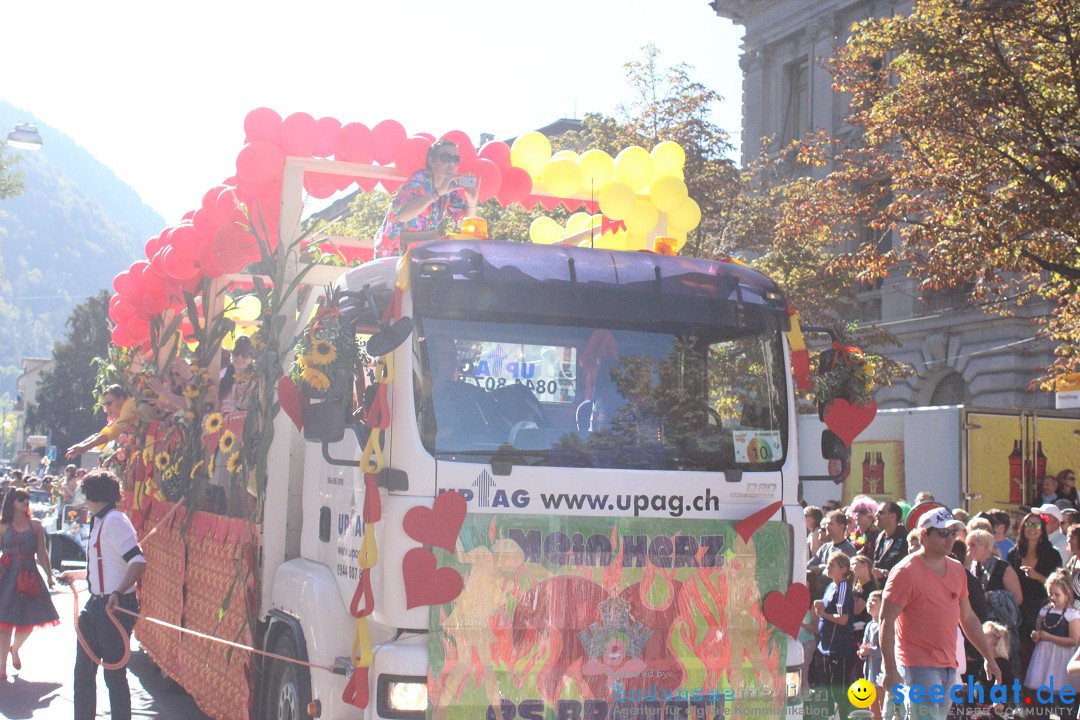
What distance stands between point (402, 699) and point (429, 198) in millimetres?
3352

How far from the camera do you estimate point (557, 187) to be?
28.3 ft

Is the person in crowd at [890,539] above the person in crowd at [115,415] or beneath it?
beneath

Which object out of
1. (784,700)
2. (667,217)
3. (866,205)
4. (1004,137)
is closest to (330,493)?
(784,700)

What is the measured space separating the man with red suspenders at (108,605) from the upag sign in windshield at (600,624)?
3173 mm

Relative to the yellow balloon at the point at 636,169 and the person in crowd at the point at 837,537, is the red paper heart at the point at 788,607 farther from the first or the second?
the person in crowd at the point at 837,537

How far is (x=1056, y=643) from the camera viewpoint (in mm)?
8844

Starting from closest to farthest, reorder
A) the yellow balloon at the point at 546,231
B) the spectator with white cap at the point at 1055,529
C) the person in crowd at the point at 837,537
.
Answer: the yellow balloon at the point at 546,231
the person in crowd at the point at 837,537
the spectator with white cap at the point at 1055,529

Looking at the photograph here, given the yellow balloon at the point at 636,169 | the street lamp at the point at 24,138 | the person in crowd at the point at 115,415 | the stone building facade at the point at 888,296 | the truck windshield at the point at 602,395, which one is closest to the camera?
the truck windshield at the point at 602,395

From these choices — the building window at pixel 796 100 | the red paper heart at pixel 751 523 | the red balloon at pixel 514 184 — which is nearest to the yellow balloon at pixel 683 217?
the red balloon at pixel 514 184

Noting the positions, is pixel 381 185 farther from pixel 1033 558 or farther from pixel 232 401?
pixel 1033 558

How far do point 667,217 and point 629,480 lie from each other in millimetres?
2988

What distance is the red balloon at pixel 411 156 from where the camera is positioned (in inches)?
303

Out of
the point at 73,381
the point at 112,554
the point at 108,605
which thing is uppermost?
the point at 73,381

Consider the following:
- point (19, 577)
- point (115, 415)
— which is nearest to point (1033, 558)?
point (115, 415)
